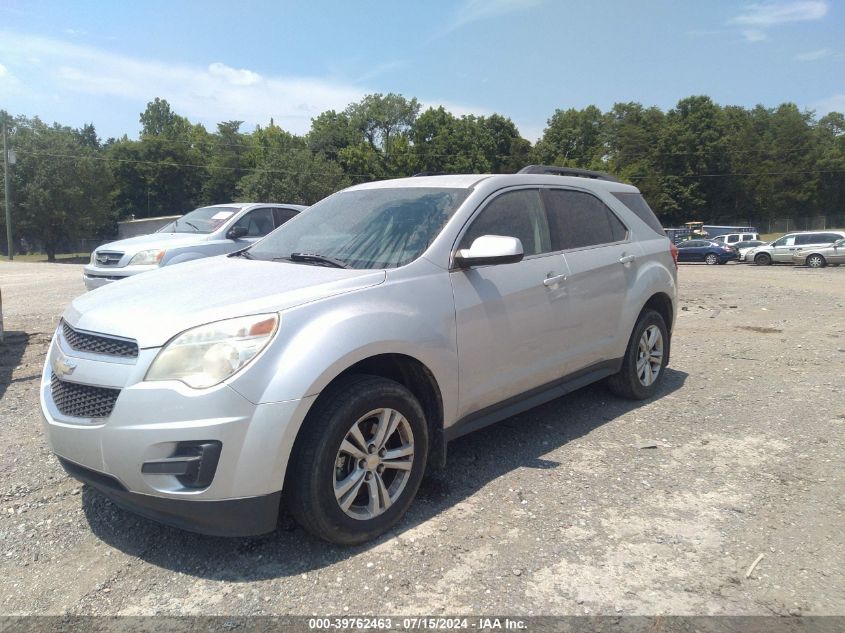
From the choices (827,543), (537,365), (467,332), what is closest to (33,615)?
(467,332)

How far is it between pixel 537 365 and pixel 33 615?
9.52ft

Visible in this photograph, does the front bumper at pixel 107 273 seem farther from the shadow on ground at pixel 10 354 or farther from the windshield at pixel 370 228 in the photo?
the windshield at pixel 370 228

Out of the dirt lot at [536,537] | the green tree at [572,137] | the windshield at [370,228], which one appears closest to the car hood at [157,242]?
the dirt lot at [536,537]

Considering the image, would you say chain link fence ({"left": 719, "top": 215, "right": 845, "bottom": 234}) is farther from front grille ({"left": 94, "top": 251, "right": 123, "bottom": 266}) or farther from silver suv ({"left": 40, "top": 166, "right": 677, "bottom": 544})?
silver suv ({"left": 40, "top": 166, "right": 677, "bottom": 544})

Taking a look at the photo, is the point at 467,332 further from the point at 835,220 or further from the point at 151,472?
the point at 835,220

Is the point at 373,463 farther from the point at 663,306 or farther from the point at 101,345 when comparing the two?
the point at 663,306

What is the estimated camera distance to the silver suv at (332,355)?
2656 mm

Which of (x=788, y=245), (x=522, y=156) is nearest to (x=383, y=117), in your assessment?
(x=522, y=156)

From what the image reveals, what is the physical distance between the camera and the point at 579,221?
4.77 meters

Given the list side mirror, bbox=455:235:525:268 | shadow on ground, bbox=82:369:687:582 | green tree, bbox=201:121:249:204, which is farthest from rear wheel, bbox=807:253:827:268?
green tree, bbox=201:121:249:204

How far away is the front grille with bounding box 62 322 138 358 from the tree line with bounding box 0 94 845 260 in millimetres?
54931

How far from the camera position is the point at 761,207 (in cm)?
7044

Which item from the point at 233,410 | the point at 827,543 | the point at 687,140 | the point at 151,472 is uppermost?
the point at 687,140

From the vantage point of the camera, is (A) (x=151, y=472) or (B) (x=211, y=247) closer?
(A) (x=151, y=472)
